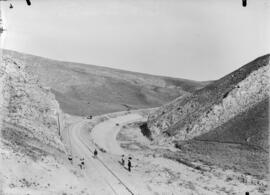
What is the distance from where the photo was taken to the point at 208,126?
57281mm

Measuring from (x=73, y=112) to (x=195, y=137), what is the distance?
48.5 meters

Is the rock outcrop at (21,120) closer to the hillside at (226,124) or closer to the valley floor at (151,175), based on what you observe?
the valley floor at (151,175)

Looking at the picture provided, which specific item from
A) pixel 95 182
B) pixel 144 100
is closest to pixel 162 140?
pixel 95 182

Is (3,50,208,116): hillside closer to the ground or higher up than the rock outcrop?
higher up

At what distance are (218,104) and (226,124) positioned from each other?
7.43 meters

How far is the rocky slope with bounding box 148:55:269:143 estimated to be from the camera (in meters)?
57.2

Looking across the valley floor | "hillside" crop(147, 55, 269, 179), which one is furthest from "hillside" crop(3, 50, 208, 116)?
the valley floor

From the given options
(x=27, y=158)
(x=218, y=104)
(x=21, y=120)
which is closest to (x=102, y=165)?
(x=21, y=120)

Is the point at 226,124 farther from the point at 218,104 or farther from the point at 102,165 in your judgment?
the point at 102,165

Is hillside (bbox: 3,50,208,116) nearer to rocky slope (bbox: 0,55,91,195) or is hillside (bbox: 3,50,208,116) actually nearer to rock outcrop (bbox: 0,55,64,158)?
rock outcrop (bbox: 0,55,64,158)

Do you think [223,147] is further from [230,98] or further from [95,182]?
[95,182]

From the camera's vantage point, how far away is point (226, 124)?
53.8m

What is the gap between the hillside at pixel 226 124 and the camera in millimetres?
44938

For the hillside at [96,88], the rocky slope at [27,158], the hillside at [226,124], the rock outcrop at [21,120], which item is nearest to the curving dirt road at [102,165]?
the rocky slope at [27,158]
